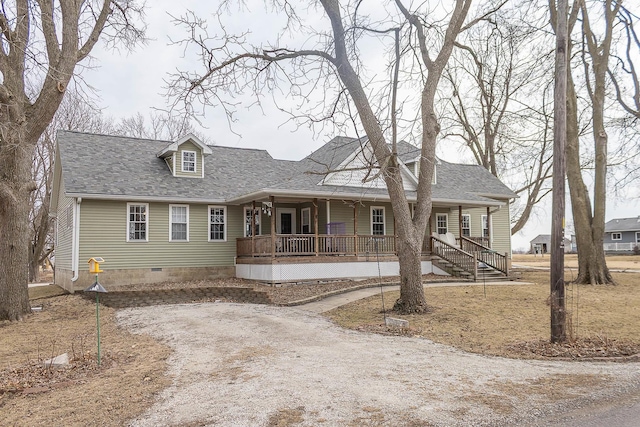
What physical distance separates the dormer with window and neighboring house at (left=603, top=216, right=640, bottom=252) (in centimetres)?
5517

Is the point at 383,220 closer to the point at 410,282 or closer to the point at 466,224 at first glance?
the point at 466,224

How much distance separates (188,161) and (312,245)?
21.6 ft

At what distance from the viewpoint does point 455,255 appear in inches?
789

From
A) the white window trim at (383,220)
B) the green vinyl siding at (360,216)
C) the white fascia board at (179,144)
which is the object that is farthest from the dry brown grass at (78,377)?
the white window trim at (383,220)

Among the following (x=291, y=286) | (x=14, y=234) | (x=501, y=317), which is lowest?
(x=501, y=317)

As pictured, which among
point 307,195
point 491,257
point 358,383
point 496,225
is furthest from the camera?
point 496,225

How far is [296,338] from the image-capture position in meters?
8.78

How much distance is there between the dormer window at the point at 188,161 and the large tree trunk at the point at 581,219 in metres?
15.1

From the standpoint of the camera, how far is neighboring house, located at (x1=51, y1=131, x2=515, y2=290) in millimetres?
17531

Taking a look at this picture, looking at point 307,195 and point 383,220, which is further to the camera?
point 383,220

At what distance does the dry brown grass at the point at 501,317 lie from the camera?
852 centimetres

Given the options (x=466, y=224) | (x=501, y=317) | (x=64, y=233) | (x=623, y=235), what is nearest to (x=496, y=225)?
(x=466, y=224)

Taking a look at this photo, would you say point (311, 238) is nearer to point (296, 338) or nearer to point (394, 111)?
point (394, 111)

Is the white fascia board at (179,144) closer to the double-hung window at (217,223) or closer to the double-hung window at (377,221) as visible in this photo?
the double-hung window at (217,223)
